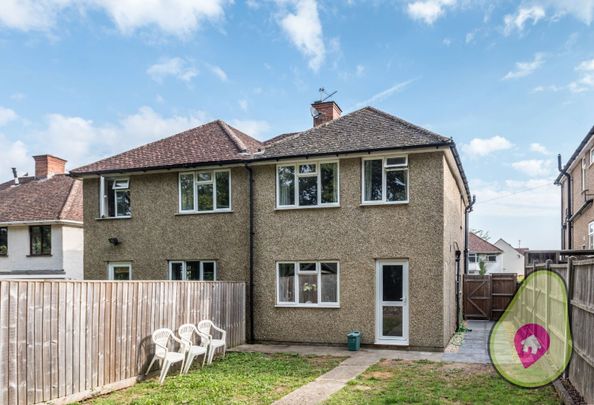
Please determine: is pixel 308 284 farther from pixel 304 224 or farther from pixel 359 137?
pixel 359 137

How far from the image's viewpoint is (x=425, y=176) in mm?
12062

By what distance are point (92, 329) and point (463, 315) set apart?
631 inches

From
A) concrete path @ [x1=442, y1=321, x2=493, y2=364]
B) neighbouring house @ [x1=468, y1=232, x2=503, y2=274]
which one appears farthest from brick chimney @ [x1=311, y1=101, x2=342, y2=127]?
neighbouring house @ [x1=468, y1=232, x2=503, y2=274]

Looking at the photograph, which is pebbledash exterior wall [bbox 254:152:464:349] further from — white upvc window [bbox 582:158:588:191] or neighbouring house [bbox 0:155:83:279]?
neighbouring house [bbox 0:155:83:279]

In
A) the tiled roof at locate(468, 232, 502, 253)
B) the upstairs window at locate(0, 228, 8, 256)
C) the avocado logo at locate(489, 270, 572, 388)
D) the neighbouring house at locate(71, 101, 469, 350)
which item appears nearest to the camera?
the avocado logo at locate(489, 270, 572, 388)

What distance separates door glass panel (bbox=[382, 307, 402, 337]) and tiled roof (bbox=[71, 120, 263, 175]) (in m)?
5.71

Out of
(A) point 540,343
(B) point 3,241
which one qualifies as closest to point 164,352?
(A) point 540,343

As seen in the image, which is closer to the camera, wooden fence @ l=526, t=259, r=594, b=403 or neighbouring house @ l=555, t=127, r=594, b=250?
wooden fence @ l=526, t=259, r=594, b=403

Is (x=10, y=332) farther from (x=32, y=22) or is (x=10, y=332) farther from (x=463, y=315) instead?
(x=463, y=315)

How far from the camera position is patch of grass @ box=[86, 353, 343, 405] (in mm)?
7172

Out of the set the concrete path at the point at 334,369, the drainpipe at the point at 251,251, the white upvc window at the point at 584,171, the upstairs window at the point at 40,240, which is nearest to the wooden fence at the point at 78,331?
the concrete path at the point at 334,369

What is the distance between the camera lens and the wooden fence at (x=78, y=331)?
618cm

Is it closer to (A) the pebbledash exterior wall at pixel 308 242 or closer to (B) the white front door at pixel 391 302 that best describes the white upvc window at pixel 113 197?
(A) the pebbledash exterior wall at pixel 308 242

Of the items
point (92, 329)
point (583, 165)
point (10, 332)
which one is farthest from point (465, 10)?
point (10, 332)
